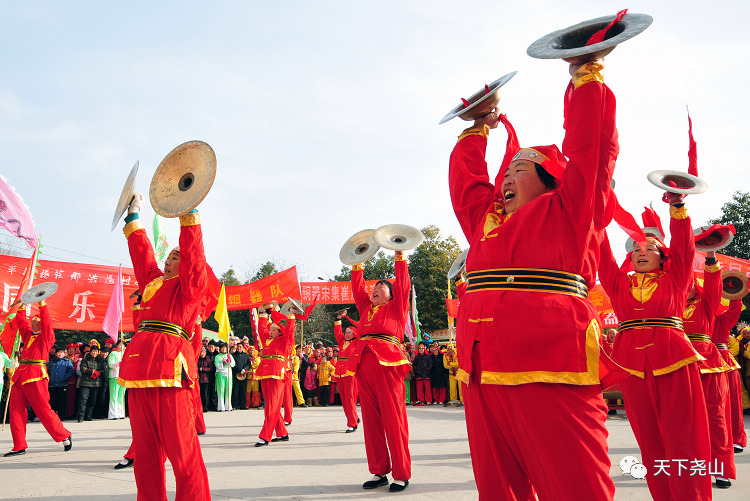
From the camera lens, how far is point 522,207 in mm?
2756

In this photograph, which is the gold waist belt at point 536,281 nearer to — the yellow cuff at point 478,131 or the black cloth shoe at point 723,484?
the yellow cuff at point 478,131

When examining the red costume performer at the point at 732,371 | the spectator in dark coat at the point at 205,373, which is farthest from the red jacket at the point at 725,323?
the spectator in dark coat at the point at 205,373

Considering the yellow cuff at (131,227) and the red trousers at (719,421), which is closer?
the yellow cuff at (131,227)

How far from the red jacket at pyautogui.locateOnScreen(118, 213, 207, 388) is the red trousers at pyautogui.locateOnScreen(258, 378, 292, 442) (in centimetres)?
468

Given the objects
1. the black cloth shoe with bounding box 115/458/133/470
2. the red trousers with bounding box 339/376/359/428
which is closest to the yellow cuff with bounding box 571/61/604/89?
the black cloth shoe with bounding box 115/458/133/470

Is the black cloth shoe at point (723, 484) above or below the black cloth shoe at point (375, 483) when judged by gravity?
below

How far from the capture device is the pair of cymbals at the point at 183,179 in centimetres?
442

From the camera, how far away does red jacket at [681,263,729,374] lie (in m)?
6.30

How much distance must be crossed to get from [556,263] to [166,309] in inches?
140

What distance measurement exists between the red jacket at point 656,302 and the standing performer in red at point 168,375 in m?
3.55

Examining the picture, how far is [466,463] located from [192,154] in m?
5.03

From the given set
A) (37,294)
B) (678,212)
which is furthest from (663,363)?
(37,294)

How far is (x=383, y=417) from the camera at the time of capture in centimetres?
627

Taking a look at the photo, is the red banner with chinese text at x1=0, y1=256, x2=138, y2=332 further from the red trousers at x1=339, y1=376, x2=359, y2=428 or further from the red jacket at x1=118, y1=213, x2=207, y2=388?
the red jacket at x1=118, y1=213, x2=207, y2=388
